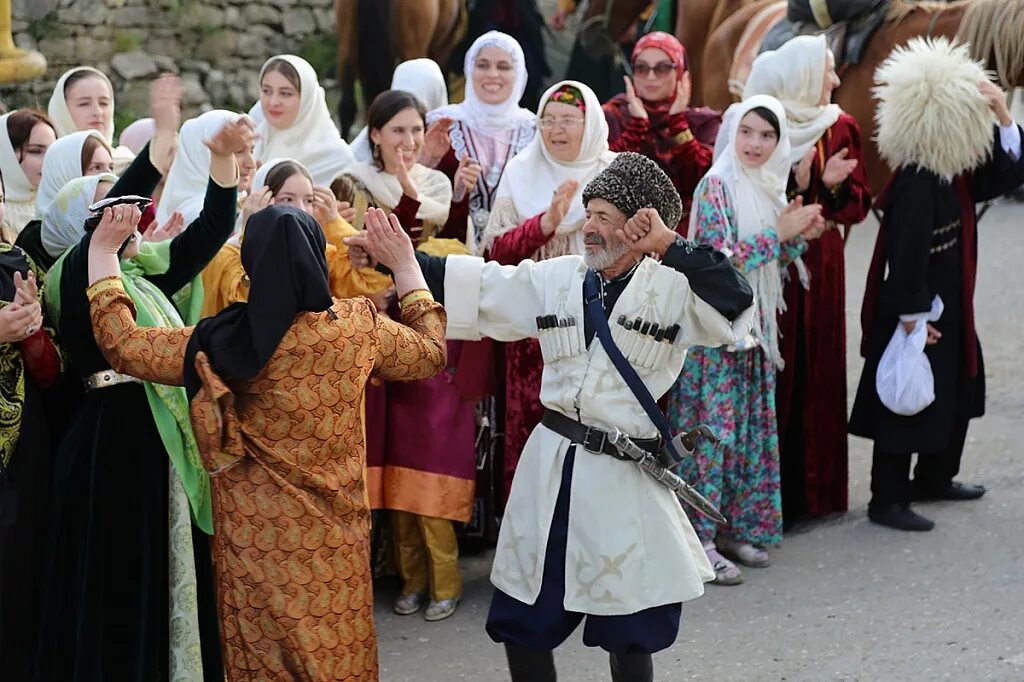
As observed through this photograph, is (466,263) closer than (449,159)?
Yes

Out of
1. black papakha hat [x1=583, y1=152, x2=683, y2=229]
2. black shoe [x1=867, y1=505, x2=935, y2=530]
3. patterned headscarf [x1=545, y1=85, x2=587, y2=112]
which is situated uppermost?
patterned headscarf [x1=545, y1=85, x2=587, y2=112]

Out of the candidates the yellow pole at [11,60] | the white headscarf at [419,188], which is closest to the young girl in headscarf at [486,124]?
the white headscarf at [419,188]

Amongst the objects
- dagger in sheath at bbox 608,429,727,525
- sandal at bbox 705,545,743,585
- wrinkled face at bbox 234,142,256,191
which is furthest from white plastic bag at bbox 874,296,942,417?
wrinkled face at bbox 234,142,256,191

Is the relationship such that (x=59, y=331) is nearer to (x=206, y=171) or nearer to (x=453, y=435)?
(x=206, y=171)

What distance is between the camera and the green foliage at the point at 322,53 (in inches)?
518

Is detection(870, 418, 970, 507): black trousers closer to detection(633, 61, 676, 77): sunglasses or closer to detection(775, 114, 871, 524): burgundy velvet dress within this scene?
detection(775, 114, 871, 524): burgundy velvet dress

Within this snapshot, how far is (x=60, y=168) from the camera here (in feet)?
13.6

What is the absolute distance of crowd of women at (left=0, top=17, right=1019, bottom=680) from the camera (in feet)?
10.4

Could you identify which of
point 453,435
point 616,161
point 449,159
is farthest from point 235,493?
point 449,159

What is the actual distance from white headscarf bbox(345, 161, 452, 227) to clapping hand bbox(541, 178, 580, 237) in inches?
20.2

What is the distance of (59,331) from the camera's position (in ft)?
11.6

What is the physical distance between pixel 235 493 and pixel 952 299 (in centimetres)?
338

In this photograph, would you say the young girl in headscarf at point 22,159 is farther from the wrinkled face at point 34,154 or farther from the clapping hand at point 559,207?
the clapping hand at point 559,207

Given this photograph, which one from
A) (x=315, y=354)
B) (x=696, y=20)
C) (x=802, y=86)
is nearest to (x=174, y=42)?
(x=696, y=20)
